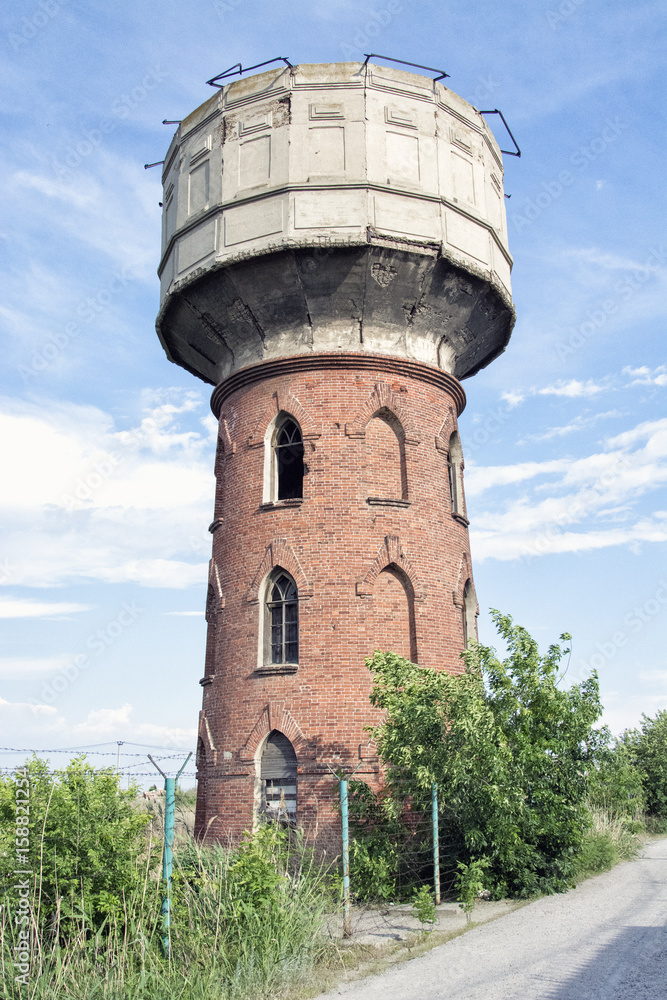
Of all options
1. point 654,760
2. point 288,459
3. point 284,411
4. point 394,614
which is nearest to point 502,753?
point 394,614

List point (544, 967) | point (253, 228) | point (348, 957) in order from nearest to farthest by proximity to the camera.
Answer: point (544, 967)
point (348, 957)
point (253, 228)

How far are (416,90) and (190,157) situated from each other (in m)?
4.35

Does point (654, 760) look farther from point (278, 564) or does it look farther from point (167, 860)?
point (167, 860)

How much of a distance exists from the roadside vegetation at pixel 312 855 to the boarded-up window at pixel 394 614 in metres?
0.82

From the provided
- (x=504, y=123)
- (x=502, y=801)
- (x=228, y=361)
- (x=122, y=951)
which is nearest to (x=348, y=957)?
(x=122, y=951)

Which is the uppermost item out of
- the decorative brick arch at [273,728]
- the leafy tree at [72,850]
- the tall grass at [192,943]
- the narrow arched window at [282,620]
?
the narrow arched window at [282,620]

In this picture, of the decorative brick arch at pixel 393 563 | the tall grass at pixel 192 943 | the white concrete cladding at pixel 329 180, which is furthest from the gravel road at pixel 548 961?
the white concrete cladding at pixel 329 180

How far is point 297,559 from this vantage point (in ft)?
A: 44.2

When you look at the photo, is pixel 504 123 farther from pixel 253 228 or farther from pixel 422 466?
pixel 422 466

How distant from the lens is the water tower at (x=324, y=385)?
13.0 m

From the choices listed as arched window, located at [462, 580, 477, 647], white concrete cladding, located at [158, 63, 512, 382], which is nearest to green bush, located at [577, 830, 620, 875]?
arched window, located at [462, 580, 477, 647]

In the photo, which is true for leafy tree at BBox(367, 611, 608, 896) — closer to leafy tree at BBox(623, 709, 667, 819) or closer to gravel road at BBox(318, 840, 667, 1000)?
gravel road at BBox(318, 840, 667, 1000)

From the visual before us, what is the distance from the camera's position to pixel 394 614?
13.4 metres

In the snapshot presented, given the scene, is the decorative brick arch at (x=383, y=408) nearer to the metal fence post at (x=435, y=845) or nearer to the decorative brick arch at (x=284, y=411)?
the decorative brick arch at (x=284, y=411)
